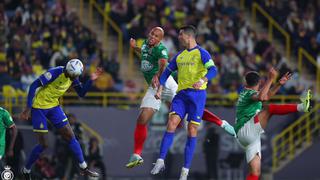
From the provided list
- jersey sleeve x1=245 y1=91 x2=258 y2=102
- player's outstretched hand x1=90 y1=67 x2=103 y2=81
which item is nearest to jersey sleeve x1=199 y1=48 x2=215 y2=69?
jersey sleeve x1=245 y1=91 x2=258 y2=102

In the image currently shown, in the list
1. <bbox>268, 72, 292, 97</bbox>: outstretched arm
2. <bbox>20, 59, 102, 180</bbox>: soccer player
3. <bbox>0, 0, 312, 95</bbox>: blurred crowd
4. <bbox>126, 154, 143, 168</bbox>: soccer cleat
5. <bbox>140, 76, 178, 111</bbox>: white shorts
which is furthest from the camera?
<bbox>0, 0, 312, 95</bbox>: blurred crowd

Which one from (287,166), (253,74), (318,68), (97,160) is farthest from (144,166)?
(253,74)

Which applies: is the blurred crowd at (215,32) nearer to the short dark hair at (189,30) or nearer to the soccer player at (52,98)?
the soccer player at (52,98)

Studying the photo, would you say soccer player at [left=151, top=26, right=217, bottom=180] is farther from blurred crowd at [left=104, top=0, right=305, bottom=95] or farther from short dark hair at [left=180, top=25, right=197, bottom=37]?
blurred crowd at [left=104, top=0, right=305, bottom=95]

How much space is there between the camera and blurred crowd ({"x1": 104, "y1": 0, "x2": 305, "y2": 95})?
36031 millimetres

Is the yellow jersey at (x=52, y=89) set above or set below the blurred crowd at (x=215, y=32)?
below

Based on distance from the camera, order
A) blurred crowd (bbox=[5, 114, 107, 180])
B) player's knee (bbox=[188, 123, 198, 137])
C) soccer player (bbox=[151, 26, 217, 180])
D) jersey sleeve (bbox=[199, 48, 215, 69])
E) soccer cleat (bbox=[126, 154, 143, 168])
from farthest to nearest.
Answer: blurred crowd (bbox=[5, 114, 107, 180]) < soccer cleat (bbox=[126, 154, 143, 168]) < player's knee (bbox=[188, 123, 198, 137]) < soccer player (bbox=[151, 26, 217, 180]) < jersey sleeve (bbox=[199, 48, 215, 69])

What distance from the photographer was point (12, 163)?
30.9 meters

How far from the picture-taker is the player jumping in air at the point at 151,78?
78.2ft

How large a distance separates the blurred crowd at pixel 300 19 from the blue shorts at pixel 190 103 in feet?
50.2

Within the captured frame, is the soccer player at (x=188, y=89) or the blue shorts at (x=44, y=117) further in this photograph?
the blue shorts at (x=44, y=117)

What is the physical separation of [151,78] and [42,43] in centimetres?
1077

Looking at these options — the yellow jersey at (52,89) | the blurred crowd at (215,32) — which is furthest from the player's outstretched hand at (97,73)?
the blurred crowd at (215,32)

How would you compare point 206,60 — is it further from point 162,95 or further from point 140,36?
point 140,36
